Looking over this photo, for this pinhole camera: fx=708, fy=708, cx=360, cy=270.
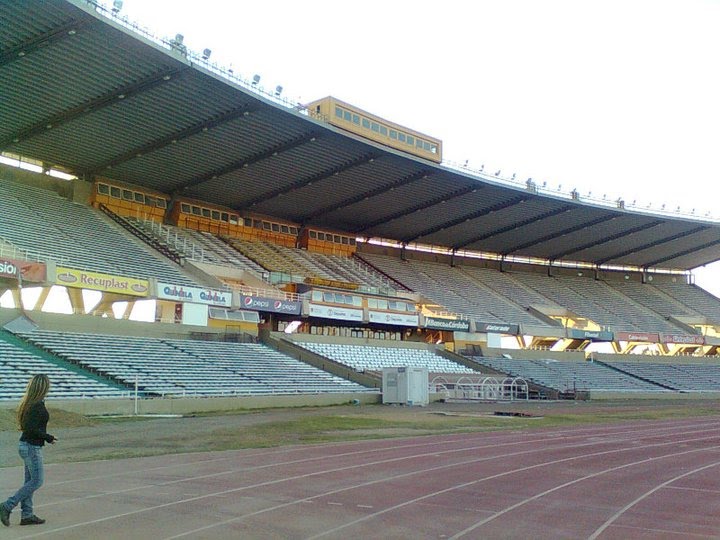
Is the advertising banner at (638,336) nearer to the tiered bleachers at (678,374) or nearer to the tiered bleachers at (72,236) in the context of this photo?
the tiered bleachers at (678,374)

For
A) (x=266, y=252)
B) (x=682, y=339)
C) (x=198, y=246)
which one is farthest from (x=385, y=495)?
(x=682, y=339)

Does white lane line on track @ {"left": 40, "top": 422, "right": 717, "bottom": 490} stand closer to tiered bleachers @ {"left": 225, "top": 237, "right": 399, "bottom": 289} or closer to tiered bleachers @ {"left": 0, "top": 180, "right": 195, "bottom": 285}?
tiered bleachers @ {"left": 0, "top": 180, "right": 195, "bottom": 285}

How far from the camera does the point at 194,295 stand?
3975 centimetres

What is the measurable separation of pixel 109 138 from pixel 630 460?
112 ft

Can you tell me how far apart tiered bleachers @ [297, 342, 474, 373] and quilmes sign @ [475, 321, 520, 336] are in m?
5.92

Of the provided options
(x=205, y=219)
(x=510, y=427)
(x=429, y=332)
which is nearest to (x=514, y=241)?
(x=429, y=332)

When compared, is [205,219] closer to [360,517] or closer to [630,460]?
[630,460]

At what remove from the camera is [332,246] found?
61.8 metres

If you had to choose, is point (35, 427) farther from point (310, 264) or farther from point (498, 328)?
point (498, 328)

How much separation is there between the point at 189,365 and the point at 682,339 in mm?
52816

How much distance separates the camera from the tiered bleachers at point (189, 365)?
96.8ft

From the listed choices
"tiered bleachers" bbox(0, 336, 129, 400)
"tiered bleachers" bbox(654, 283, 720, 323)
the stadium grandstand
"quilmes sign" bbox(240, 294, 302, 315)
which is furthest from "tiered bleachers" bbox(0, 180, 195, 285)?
"tiered bleachers" bbox(654, 283, 720, 323)

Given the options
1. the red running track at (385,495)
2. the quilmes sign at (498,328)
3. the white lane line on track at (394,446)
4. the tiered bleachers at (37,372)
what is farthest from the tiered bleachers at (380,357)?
the red running track at (385,495)

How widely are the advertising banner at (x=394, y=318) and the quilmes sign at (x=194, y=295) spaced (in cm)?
1254
